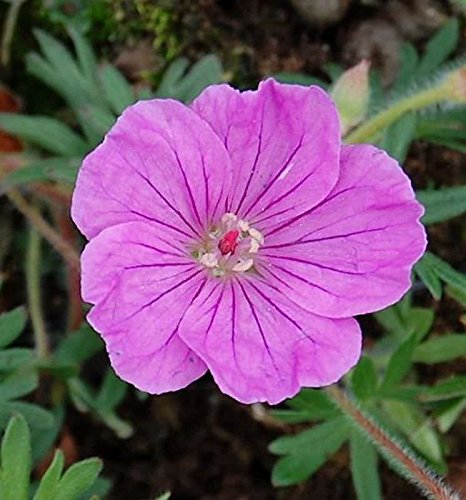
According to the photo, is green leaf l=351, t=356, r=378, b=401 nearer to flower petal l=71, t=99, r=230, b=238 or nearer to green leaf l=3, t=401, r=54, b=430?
flower petal l=71, t=99, r=230, b=238

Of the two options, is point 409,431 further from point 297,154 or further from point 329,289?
point 297,154

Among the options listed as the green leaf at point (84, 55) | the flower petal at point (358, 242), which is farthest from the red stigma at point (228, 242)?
the green leaf at point (84, 55)

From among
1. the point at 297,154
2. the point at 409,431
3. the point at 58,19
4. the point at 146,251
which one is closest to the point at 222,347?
the point at 146,251

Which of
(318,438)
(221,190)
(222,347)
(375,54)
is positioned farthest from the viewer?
(375,54)

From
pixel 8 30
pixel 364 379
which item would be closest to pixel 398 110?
pixel 364 379

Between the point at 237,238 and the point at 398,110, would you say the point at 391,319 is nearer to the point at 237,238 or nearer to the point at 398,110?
the point at 398,110

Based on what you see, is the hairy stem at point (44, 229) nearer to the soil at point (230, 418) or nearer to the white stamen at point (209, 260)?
the soil at point (230, 418)
